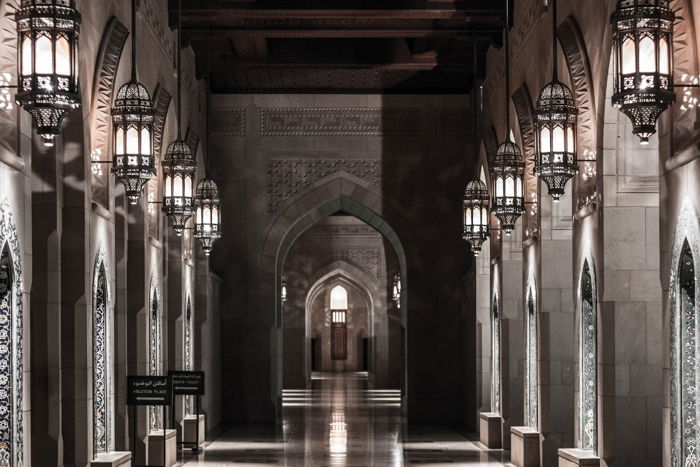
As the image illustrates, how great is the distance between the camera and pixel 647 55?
7.04 m

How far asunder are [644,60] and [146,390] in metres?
7.41

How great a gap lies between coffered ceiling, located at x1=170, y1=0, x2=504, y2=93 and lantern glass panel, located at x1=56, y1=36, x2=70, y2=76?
995 cm

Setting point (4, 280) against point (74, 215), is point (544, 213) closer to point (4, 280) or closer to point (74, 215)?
point (74, 215)

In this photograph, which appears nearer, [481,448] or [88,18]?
[88,18]

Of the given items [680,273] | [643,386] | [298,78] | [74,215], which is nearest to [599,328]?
[643,386]

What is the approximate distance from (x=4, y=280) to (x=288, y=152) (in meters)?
13.9

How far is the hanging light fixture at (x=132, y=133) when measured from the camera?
1062 centimetres

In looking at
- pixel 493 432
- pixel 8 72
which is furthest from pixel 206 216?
pixel 8 72

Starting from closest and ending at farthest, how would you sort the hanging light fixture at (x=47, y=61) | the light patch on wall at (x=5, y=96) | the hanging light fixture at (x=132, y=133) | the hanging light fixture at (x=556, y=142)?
the hanging light fixture at (x=47, y=61)
the light patch on wall at (x=5, y=96)
the hanging light fixture at (x=556, y=142)
the hanging light fixture at (x=132, y=133)

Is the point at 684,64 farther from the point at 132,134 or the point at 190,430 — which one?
the point at 190,430

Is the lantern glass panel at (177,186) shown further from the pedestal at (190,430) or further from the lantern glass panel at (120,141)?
the pedestal at (190,430)

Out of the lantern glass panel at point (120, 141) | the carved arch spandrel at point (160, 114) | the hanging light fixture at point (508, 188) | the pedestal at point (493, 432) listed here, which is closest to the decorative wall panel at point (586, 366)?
the hanging light fixture at point (508, 188)

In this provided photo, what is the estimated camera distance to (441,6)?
1748 centimetres

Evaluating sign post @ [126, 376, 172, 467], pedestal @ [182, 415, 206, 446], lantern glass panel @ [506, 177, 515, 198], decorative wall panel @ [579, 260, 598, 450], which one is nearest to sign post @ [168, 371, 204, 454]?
pedestal @ [182, 415, 206, 446]
